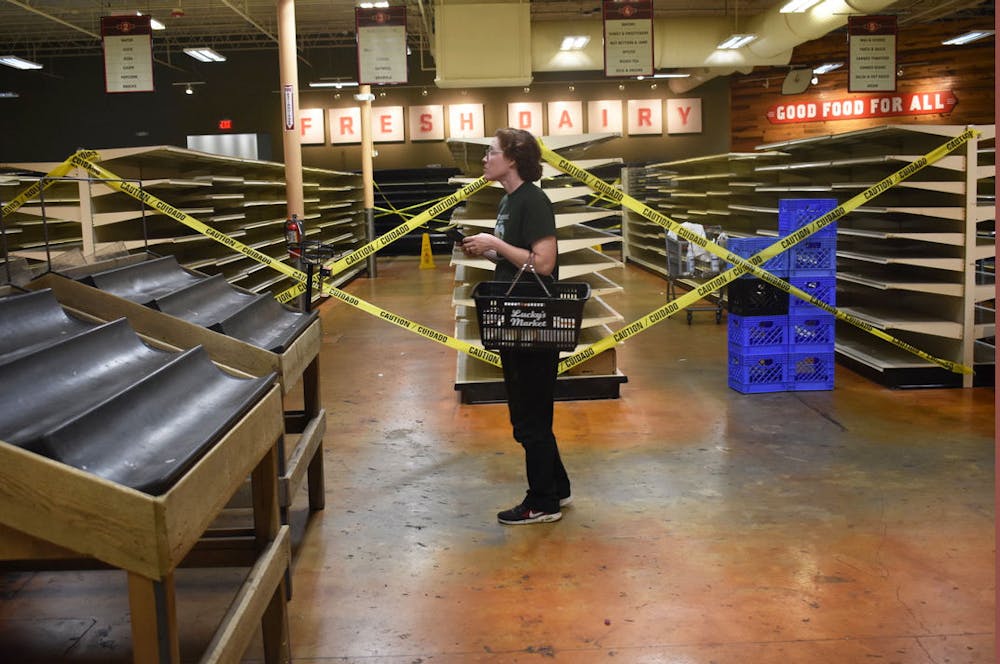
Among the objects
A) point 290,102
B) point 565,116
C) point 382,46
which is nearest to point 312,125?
point 565,116

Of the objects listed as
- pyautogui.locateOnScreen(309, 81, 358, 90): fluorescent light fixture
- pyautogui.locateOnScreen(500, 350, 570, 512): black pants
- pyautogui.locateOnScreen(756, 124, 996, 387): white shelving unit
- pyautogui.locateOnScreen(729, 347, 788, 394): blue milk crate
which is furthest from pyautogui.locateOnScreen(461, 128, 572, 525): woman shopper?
pyautogui.locateOnScreen(309, 81, 358, 90): fluorescent light fixture

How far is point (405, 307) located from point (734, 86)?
12753 mm

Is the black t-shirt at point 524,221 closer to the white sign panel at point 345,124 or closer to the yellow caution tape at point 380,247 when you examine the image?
the yellow caution tape at point 380,247

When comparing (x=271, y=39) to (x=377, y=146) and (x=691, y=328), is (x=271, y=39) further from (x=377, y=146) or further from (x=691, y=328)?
(x=691, y=328)

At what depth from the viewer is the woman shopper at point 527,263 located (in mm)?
3902

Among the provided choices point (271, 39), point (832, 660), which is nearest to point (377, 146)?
point (271, 39)

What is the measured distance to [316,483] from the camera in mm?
4273

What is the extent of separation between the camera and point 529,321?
3779mm

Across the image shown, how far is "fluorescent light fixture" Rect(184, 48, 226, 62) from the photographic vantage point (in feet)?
60.1

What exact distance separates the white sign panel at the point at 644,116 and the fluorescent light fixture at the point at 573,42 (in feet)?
20.7

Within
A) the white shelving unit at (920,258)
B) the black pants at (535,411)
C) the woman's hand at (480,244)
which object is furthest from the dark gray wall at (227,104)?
the black pants at (535,411)

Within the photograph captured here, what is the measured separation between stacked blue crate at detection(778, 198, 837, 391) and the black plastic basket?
124 inches

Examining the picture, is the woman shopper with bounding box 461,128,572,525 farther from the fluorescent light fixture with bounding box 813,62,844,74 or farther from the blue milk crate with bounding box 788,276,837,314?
the fluorescent light fixture with bounding box 813,62,844,74

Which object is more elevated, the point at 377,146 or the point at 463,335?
the point at 377,146
